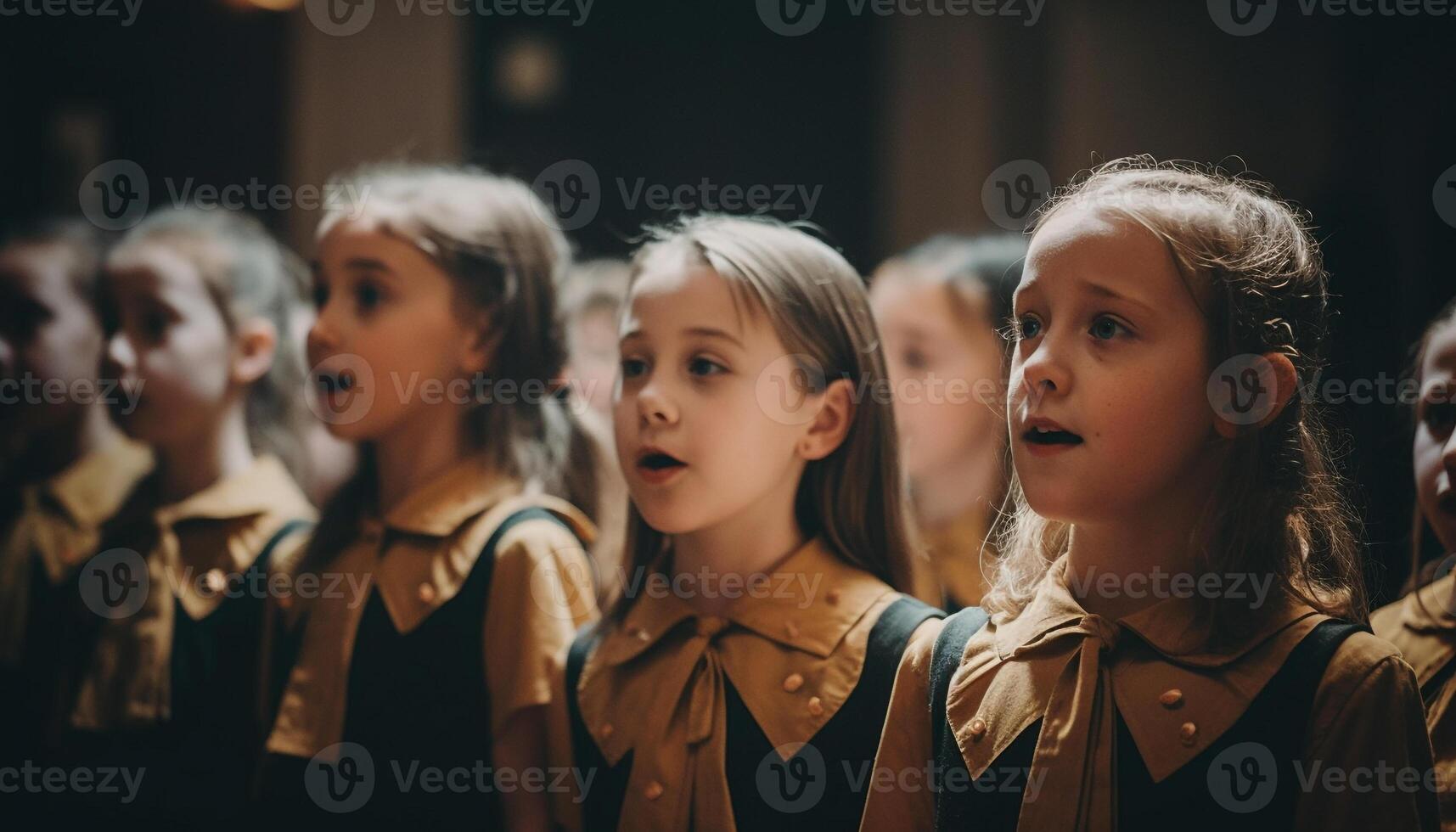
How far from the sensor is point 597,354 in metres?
2.47

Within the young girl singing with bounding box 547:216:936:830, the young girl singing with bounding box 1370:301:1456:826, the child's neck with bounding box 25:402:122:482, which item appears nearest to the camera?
the young girl singing with bounding box 1370:301:1456:826

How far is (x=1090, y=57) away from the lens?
343 cm

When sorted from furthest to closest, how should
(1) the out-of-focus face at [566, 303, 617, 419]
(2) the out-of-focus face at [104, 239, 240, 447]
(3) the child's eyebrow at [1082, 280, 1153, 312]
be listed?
(1) the out-of-focus face at [566, 303, 617, 419]
(2) the out-of-focus face at [104, 239, 240, 447]
(3) the child's eyebrow at [1082, 280, 1153, 312]

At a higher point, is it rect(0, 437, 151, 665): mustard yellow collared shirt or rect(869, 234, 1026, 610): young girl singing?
rect(869, 234, 1026, 610): young girl singing

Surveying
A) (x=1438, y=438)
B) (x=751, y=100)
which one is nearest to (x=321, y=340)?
(x=1438, y=438)

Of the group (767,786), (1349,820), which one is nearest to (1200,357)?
(1349,820)

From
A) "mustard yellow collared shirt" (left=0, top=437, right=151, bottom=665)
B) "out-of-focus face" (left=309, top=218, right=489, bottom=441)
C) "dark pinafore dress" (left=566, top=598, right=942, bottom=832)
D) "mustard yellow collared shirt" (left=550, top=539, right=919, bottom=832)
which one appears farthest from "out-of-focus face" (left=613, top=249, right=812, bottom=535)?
"mustard yellow collared shirt" (left=0, top=437, right=151, bottom=665)

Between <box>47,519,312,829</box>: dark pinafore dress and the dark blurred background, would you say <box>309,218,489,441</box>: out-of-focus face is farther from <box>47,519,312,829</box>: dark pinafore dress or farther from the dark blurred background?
the dark blurred background

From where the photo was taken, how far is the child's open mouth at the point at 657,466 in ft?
4.63

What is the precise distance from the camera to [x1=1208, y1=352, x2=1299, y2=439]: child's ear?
3.64 feet

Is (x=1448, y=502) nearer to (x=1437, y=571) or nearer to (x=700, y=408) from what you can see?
(x=1437, y=571)

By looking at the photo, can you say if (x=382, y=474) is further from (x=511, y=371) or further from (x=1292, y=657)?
(x=1292, y=657)

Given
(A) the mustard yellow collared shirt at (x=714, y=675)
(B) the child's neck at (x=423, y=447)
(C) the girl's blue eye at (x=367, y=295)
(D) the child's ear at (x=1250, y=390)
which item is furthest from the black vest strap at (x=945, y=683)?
(C) the girl's blue eye at (x=367, y=295)

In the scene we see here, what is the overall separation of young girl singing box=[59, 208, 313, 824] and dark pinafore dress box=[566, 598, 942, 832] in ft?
2.82
